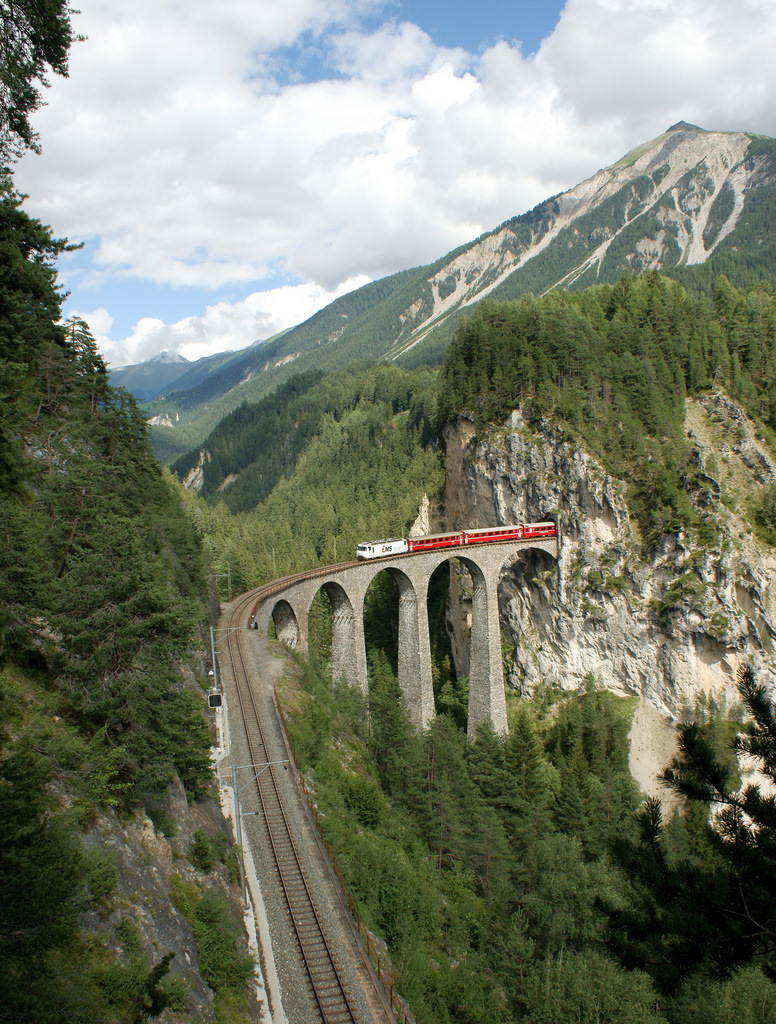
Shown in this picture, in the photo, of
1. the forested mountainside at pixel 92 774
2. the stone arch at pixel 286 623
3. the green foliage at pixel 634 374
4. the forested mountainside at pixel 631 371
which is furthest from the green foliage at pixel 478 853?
the forested mountainside at pixel 631 371

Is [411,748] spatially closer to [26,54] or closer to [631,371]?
[26,54]

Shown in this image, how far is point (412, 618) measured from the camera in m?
44.7

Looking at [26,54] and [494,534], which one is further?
[494,534]

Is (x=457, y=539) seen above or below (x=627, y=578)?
above

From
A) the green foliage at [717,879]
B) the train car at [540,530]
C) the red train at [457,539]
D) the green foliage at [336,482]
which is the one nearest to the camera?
the green foliage at [717,879]

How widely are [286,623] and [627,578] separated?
1127 inches

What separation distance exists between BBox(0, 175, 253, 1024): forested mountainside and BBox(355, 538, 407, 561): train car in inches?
925

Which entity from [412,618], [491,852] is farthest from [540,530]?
[491,852]

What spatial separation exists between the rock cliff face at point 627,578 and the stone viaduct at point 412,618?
12.5 feet

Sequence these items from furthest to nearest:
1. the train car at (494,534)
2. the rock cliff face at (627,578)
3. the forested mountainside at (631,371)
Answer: the forested mountainside at (631,371), the train car at (494,534), the rock cliff face at (627,578)

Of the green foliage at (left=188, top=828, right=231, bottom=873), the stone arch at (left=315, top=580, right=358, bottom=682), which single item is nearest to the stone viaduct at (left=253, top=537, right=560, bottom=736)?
the stone arch at (left=315, top=580, right=358, bottom=682)

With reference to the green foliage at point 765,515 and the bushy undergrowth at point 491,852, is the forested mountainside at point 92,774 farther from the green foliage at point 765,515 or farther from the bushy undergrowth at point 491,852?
the green foliage at point 765,515

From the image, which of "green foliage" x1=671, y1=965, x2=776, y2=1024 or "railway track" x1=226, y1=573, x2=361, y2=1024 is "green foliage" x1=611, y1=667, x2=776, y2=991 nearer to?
"railway track" x1=226, y1=573, x2=361, y2=1024

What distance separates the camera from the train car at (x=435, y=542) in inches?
1766
